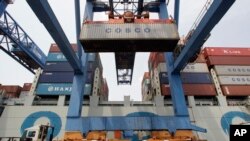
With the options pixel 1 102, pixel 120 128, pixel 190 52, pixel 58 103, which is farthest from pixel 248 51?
pixel 1 102

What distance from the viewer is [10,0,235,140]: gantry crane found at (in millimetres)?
9508

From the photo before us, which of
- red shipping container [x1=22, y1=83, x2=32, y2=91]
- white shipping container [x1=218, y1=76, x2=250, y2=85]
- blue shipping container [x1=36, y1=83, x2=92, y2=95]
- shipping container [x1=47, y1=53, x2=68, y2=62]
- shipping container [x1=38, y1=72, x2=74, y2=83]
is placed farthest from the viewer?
red shipping container [x1=22, y1=83, x2=32, y2=91]

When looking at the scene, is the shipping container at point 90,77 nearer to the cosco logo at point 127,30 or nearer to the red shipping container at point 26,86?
the red shipping container at point 26,86

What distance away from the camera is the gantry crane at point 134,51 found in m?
9.51

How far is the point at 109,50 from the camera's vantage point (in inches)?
455

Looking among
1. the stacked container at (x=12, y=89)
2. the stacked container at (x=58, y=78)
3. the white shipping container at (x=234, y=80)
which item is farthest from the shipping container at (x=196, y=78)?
the stacked container at (x=12, y=89)

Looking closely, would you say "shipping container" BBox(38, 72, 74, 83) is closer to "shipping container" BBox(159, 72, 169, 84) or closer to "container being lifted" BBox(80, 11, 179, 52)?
"shipping container" BBox(159, 72, 169, 84)

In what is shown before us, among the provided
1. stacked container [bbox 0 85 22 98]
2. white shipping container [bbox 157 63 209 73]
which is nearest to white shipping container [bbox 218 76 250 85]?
white shipping container [bbox 157 63 209 73]

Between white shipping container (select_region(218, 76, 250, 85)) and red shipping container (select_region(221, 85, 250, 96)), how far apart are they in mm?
348

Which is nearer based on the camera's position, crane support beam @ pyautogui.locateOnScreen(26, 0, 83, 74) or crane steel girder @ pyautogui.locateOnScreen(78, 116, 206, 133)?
crane support beam @ pyautogui.locateOnScreen(26, 0, 83, 74)

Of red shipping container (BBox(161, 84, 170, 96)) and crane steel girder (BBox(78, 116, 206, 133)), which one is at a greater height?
red shipping container (BBox(161, 84, 170, 96))

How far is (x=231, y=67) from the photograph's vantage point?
2231 centimetres

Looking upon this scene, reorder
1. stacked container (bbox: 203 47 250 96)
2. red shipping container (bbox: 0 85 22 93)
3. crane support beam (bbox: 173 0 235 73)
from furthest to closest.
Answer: red shipping container (bbox: 0 85 22 93)
stacked container (bbox: 203 47 250 96)
crane support beam (bbox: 173 0 235 73)

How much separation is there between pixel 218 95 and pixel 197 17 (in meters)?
12.5
